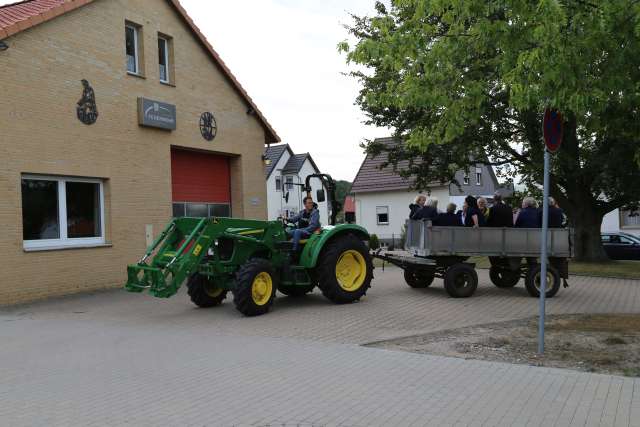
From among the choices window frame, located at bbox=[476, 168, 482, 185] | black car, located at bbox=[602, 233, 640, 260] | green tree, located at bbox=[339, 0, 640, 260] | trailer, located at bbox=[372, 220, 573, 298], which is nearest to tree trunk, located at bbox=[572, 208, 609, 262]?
black car, located at bbox=[602, 233, 640, 260]

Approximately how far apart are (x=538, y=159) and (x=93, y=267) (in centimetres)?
1400

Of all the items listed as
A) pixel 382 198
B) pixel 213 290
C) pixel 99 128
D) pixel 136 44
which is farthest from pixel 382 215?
pixel 213 290

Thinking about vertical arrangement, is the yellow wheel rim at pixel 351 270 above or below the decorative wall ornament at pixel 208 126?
below

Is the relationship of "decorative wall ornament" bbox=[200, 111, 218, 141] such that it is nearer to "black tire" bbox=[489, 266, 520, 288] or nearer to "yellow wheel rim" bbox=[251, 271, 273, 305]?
"yellow wheel rim" bbox=[251, 271, 273, 305]

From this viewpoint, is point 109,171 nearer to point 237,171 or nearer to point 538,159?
point 237,171

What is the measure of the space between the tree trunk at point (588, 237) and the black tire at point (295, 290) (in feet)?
45.1

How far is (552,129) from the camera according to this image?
6.84 meters

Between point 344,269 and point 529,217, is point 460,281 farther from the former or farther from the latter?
point 344,269

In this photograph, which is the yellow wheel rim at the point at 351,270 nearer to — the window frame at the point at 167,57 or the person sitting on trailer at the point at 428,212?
the person sitting on trailer at the point at 428,212

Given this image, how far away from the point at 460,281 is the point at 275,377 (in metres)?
6.41

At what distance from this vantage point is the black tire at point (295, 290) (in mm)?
11562

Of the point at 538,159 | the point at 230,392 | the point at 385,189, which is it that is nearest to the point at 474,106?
the point at 230,392

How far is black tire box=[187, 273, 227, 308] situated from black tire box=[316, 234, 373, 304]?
184cm

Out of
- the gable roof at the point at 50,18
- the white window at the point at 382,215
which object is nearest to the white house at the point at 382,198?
the white window at the point at 382,215
